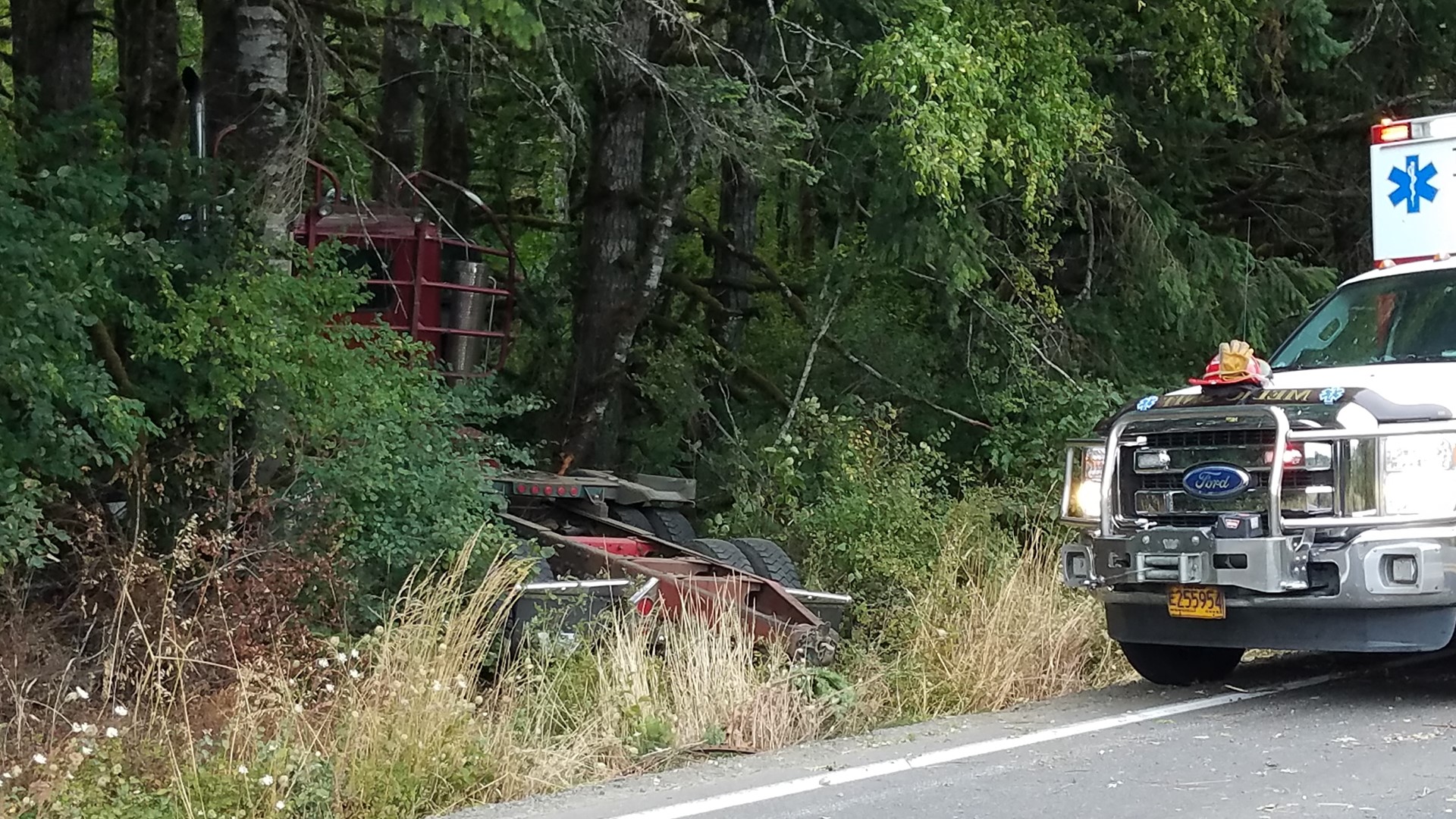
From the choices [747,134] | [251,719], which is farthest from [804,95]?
[251,719]

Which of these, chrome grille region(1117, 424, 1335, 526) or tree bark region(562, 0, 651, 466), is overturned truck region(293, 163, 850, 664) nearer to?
tree bark region(562, 0, 651, 466)

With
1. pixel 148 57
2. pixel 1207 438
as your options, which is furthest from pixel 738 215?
pixel 1207 438

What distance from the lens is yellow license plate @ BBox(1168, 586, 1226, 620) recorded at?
768 cm

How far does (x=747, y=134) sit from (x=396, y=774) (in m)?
6.64

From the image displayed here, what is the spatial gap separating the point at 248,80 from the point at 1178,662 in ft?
22.0

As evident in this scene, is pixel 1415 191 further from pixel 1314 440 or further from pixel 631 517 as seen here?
pixel 631 517

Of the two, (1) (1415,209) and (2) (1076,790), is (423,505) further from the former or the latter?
(1) (1415,209)

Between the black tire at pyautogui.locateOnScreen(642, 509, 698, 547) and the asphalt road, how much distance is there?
12.7ft

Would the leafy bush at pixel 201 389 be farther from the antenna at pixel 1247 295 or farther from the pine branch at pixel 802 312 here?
the antenna at pixel 1247 295

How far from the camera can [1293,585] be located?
7418 mm

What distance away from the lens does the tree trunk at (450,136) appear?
49.2 ft

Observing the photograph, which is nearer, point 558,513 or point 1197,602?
point 1197,602

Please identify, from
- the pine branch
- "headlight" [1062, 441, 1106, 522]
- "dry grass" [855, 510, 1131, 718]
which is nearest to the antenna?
the pine branch

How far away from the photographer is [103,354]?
8289 mm
